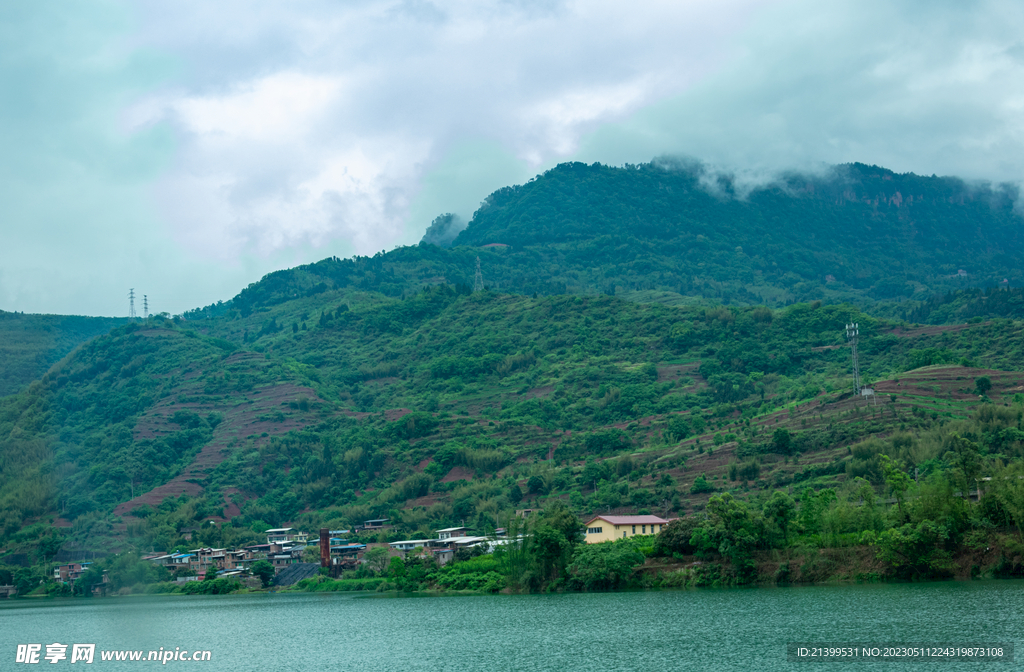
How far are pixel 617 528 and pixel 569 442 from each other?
50.0 m

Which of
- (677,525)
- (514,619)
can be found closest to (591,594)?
(677,525)

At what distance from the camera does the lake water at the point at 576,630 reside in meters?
37.6

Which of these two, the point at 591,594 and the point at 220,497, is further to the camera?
the point at 220,497

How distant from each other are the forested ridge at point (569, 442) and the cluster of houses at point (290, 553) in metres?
3.46

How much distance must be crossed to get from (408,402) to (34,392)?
69.0 meters

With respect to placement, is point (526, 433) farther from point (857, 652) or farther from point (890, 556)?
point (857, 652)

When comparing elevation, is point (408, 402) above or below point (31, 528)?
above

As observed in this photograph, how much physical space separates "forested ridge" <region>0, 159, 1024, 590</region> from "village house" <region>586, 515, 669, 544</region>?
174 inches

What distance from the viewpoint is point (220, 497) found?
5217 inches

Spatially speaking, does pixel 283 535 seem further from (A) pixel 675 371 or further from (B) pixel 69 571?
(A) pixel 675 371

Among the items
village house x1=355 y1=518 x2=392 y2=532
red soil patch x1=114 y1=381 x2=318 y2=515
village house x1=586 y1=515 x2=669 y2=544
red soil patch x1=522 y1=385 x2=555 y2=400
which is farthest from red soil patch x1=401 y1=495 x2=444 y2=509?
village house x1=586 y1=515 x2=669 y2=544

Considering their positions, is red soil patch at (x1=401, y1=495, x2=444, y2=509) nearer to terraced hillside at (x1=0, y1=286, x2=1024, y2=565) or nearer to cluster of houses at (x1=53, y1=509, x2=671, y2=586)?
terraced hillside at (x1=0, y1=286, x2=1024, y2=565)

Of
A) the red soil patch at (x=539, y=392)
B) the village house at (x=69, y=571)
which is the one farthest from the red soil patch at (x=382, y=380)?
the village house at (x=69, y=571)

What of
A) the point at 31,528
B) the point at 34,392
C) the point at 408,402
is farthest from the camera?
the point at 34,392
